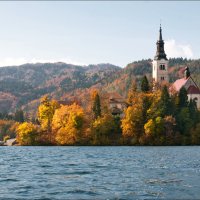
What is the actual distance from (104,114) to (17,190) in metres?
105

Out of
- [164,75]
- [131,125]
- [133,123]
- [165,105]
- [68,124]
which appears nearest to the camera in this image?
[131,125]

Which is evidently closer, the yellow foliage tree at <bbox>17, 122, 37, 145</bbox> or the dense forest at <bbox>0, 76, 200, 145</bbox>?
the dense forest at <bbox>0, 76, 200, 145</bbox>

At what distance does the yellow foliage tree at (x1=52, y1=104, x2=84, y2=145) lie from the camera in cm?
13525

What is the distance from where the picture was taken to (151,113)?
135125 mm

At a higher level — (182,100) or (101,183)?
(182,100)

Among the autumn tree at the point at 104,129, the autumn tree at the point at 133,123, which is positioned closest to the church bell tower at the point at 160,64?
the autumn tree at the point at 133,123

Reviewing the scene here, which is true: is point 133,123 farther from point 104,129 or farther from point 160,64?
point 160,64

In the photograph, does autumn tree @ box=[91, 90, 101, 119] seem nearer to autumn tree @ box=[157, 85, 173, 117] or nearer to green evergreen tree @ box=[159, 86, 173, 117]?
autumn tree @ box=[157, 85, 173, 117]

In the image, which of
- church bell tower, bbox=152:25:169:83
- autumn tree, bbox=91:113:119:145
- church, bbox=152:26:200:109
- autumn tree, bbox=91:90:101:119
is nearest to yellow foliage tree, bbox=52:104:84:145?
autumn tree, bbox=91:90:101:119

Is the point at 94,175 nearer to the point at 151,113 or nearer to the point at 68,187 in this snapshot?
the point at 68,187

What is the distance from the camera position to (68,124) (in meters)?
138

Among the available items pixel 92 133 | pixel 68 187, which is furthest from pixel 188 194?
pixel 92 133

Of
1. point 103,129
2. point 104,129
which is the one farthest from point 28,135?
point 104,129

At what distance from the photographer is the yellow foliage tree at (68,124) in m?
135
